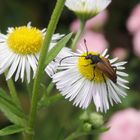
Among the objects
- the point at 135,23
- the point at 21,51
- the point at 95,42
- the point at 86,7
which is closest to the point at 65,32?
the point at 95,42

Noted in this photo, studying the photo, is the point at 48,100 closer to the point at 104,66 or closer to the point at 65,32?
the point at 104,66

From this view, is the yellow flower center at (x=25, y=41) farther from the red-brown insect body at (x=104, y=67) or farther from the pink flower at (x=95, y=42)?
the pink flower at (x=95, y=42)

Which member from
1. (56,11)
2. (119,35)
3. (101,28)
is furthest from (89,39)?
(56,11)

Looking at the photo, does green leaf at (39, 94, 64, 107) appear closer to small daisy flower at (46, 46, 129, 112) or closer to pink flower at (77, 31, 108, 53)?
small daisy flower at (46, 46, 129, 112)

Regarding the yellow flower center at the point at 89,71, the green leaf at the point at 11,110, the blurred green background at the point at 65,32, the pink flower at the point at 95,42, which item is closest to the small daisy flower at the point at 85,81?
the yellow flower center at the point at 89,71

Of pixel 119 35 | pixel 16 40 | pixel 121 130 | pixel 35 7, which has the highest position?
pixel 35 7

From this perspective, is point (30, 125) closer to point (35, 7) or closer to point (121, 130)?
point (121, 130)
